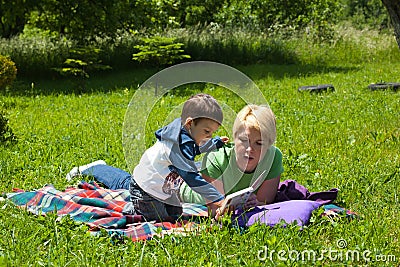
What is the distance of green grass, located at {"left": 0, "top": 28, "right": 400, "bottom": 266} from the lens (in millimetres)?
3521

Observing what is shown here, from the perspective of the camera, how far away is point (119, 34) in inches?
764

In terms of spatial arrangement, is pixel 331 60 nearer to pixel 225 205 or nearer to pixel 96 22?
pixel 96 22

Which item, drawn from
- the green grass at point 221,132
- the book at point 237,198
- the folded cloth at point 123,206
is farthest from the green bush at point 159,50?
the book at point 237,198

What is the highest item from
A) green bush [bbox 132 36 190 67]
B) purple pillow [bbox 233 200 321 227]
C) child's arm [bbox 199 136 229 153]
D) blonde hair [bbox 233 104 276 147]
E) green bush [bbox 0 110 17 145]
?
blonde hair [bbox 233 104 276 147]

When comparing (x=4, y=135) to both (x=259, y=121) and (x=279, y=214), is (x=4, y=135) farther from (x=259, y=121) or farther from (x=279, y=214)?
(x=279, y=214)

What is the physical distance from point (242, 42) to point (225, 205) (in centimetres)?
1599

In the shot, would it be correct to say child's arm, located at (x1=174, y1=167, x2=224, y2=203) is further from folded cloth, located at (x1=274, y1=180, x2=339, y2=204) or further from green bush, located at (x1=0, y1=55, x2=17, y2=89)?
green bush, located at (x1=0, y1=55, x2=17, y2=89)

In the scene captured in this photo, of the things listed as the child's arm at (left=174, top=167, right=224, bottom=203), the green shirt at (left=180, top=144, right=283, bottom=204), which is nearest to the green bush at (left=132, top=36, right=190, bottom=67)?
the green shirt at (left=180, top=144, right=283, bottom=204)

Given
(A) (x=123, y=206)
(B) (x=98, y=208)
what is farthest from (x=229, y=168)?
(B) (x=98, y=208)

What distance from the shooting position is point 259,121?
4.50 meters

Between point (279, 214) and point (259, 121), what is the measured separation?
0.79 metres

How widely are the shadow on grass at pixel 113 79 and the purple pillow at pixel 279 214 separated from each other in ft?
32.9

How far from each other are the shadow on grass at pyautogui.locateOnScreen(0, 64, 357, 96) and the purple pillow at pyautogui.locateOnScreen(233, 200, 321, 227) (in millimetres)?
10022

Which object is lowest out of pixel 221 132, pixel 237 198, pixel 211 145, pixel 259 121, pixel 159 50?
pixel 159 50
